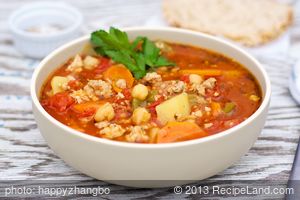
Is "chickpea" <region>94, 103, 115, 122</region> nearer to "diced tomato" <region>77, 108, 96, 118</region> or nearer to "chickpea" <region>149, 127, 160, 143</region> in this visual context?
"diced tomato" <region>77, 108, 96, 118</region>

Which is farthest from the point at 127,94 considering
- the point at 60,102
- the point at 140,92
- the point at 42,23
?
the point at 42,23

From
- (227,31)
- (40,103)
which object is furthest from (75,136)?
(227,31)

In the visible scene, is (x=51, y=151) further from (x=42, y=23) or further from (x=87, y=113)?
(x=42, y=23)

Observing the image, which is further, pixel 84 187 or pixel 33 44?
pixel 33 44

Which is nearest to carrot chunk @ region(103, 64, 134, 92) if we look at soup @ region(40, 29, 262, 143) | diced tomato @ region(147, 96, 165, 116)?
soup @ region(40, 29, 262, 143)

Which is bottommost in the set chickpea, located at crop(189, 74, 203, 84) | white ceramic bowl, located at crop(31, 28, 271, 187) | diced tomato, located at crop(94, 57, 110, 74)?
white ceramic bowl, located at crop(31, 28, 271, 187)

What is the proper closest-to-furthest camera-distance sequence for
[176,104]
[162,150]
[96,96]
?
[162,150] → [176,104] → [96,96]

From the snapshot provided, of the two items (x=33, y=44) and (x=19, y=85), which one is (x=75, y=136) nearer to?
(x=19, y=85)
